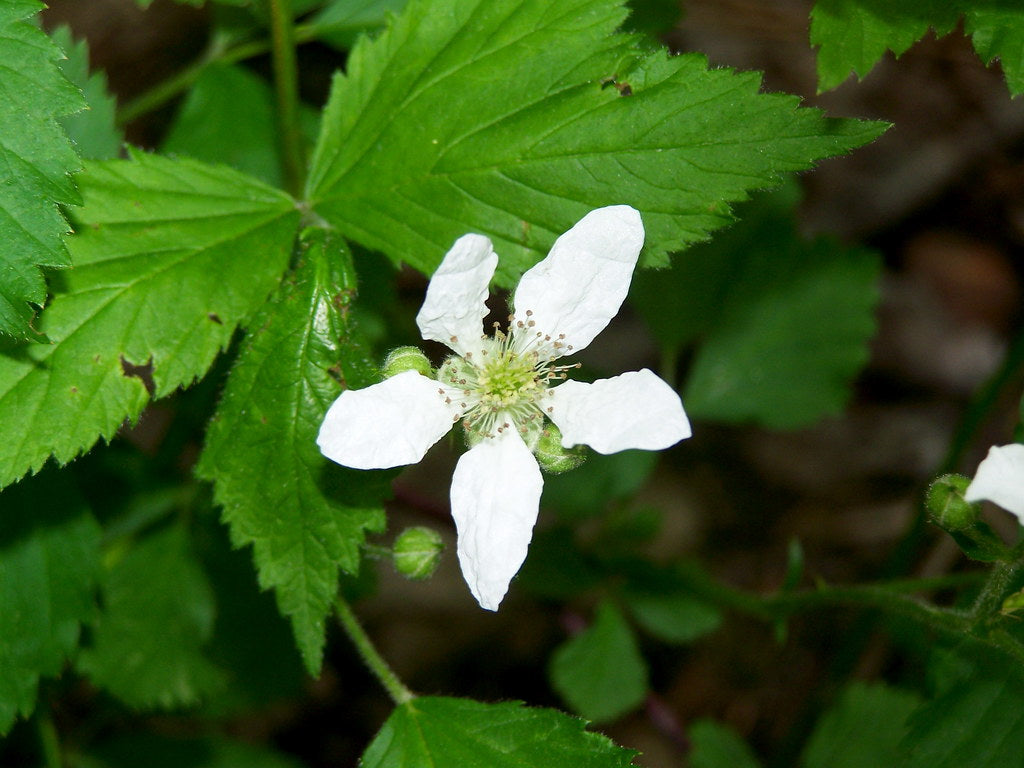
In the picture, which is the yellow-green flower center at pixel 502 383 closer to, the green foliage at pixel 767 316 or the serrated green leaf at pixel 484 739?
the serrated green leaf at pixel 484 739

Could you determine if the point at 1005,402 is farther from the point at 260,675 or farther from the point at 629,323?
the point at 260,675

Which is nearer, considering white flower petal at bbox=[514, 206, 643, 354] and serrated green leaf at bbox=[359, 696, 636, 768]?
white flower petal at bbox=[514, 206, 643, 354]

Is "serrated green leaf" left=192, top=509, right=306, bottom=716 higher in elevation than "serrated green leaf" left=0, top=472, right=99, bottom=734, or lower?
lower

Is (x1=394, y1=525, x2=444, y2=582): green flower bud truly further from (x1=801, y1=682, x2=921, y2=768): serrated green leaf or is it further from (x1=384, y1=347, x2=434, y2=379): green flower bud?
(x1=801, y1=682, x2=921, y2=768): serrated green leaf

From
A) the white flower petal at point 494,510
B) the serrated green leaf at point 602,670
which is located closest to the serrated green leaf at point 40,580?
the white flower petal at point 494,510

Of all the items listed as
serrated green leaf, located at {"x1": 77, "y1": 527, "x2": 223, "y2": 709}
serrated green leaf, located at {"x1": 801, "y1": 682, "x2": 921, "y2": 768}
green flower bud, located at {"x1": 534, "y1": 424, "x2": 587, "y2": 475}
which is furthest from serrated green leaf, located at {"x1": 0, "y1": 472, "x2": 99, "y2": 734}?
serrated green leaf, located at {"x1": 801, "y1": 682, "x2": 921, "y2": 768}

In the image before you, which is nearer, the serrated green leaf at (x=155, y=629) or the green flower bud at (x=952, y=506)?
the green flower bud at (x=952, y=506)
